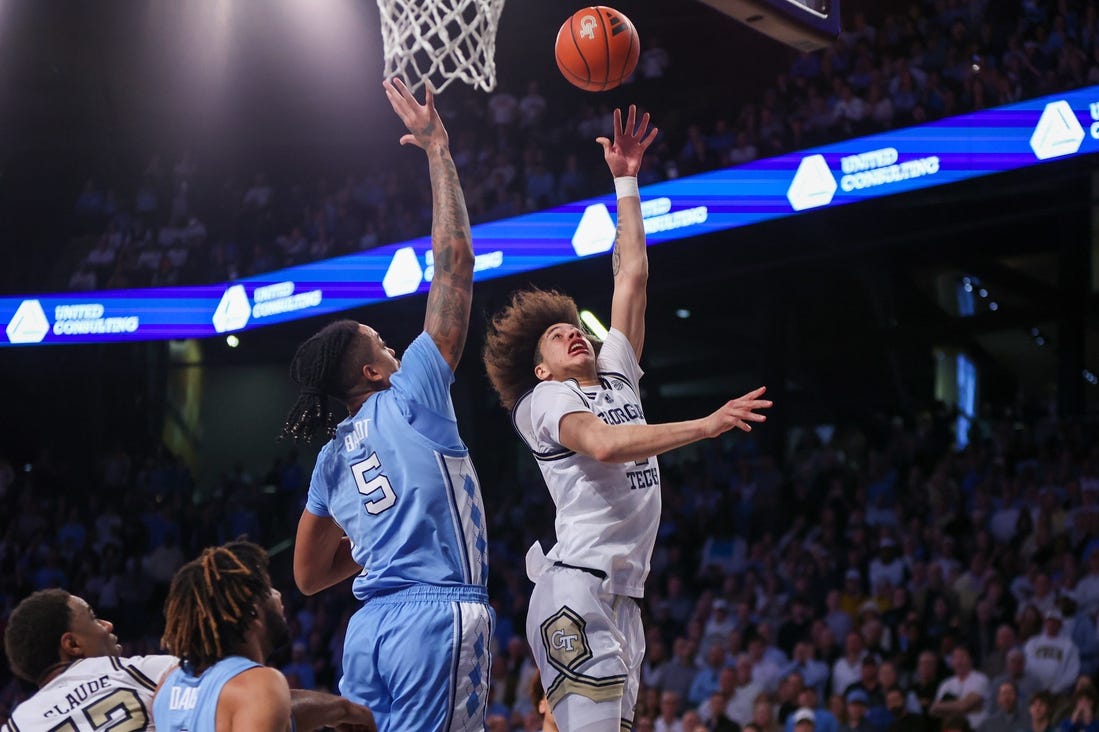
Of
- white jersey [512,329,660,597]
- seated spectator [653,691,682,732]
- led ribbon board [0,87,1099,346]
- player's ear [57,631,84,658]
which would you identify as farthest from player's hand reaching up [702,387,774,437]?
led ribbon board [0,87,1099,346]

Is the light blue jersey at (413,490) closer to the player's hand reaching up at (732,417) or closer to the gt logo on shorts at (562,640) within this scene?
the gt logo on shorts at (562,640)

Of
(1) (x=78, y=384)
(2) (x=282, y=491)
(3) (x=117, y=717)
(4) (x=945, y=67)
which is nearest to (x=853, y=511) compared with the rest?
(4) (x=945, y=67)

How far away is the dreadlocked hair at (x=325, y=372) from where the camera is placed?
348 cm

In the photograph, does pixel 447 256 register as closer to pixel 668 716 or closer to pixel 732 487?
pixel 668 716

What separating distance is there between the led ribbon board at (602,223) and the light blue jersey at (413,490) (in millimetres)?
8697

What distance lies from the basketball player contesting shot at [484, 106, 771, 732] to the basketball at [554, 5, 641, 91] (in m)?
1.46

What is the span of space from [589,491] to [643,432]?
1.54 feet

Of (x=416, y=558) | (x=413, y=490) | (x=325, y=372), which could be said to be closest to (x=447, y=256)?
(x=325, y=372)

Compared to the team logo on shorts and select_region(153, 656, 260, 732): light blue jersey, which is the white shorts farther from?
select_region(153, 656, 260, 732): light blue jersey

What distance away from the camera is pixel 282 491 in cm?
1680

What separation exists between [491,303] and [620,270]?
11141 millimetres

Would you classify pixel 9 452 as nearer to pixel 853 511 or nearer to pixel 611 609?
pixel 853 511

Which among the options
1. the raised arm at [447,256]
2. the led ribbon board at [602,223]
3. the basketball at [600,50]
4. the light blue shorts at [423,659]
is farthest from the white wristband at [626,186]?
the led ribbon board at [602,223]

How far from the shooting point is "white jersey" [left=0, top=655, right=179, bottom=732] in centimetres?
343
